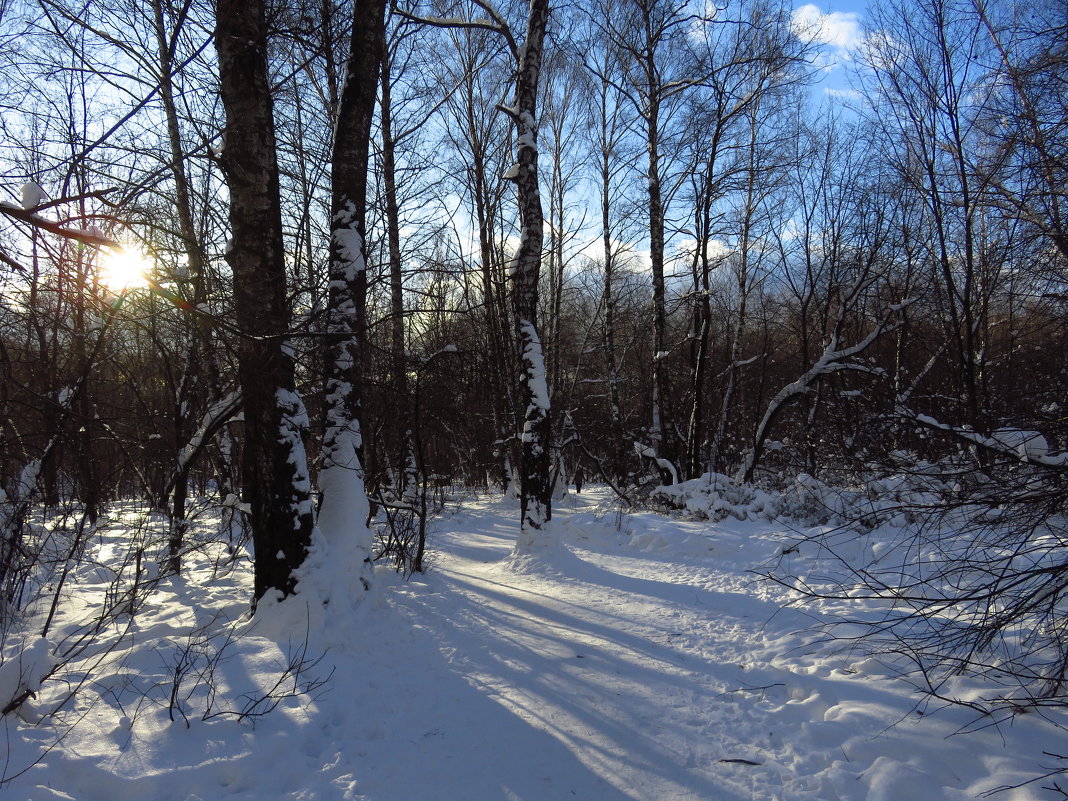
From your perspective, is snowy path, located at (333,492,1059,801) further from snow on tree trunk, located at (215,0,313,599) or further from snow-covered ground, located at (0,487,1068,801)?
snow on tree trunk, located at (215,0,313,599)

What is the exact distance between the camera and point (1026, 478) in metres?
2.53

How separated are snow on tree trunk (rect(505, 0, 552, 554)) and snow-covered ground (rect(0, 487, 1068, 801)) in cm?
216

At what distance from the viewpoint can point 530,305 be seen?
7.64 m

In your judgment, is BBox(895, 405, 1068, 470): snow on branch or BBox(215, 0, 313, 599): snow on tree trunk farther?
BBox(215, 0, 313, 599): snow on tree trunk

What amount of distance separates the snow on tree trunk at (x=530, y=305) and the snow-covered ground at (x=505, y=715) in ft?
7.07

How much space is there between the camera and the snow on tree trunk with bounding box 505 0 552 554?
24.3 feet

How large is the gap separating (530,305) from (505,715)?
17.7 ft

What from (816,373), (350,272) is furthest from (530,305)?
(816,373)

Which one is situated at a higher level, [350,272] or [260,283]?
[350,272]

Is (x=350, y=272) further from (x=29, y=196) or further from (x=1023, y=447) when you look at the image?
(x=1023, y=447)

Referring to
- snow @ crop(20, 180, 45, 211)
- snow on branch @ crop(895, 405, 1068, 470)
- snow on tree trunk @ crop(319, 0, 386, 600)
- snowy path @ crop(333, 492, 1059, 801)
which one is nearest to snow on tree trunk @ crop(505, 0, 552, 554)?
snowy path @ crop(333, 492, 1059, 801)

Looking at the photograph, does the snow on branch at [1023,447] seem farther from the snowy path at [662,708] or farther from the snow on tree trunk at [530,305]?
the snow on tree trunk at [530,305]

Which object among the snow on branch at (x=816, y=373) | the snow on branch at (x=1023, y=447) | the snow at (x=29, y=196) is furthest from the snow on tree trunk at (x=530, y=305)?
the snow at (x=29, y=196)

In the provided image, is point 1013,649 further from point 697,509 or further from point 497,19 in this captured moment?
point 497,19
